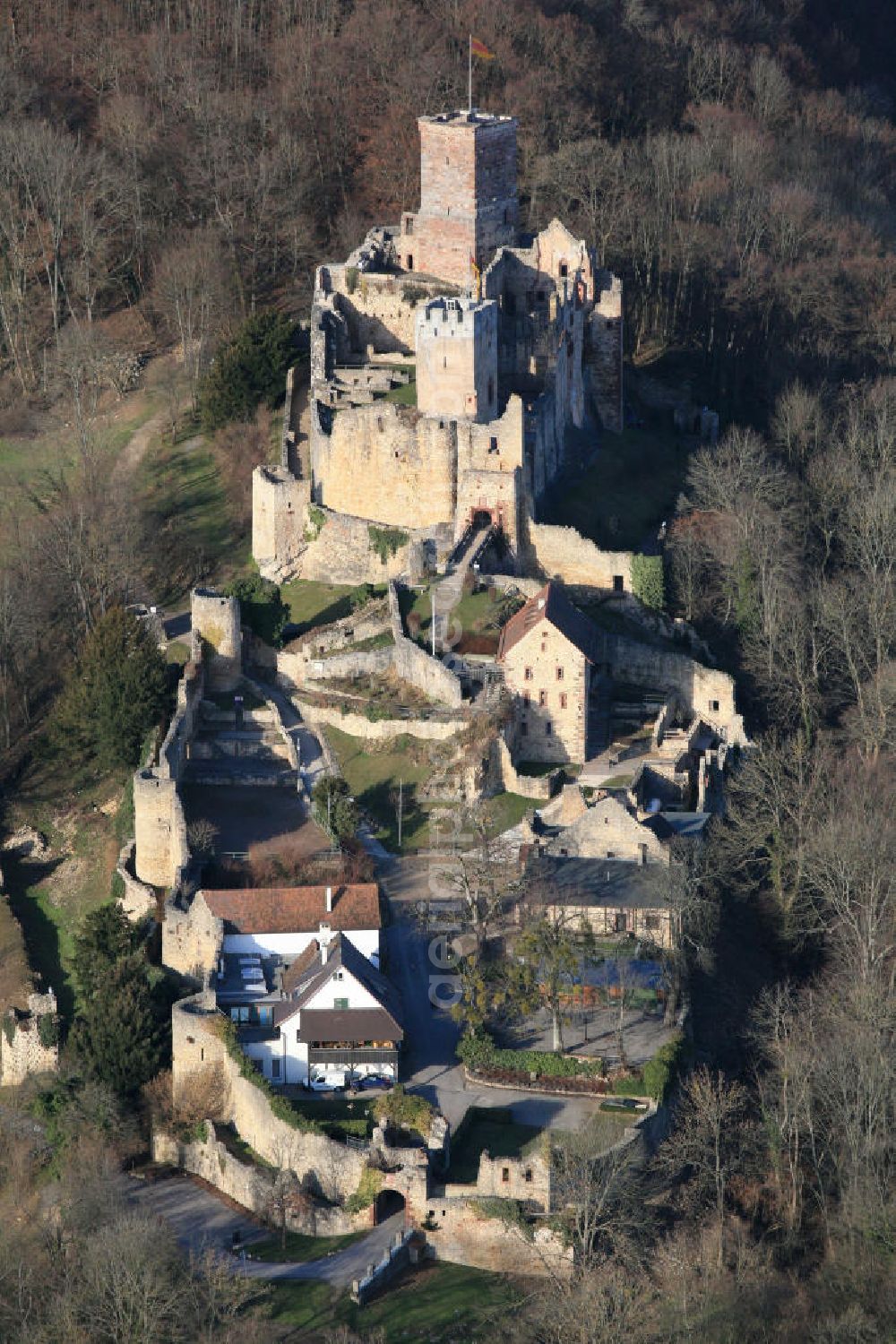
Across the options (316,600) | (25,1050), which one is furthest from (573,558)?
(25,1050)

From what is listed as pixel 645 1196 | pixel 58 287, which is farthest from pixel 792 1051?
pixel 58 287

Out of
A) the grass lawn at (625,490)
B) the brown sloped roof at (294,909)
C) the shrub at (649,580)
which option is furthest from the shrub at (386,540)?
the brown sloped roof at (294,909)

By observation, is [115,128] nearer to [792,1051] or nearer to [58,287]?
[58,287]

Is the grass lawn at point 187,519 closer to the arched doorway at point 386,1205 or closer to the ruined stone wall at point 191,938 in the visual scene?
the ruined stone wall at point 191,938

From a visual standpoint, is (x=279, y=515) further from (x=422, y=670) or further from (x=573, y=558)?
(x=422, y=670)

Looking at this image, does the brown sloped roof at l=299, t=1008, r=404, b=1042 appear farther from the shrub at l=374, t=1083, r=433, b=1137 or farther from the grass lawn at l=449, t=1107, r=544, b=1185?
the grass lawn at l=449, t=1107, r=544, b=1185
